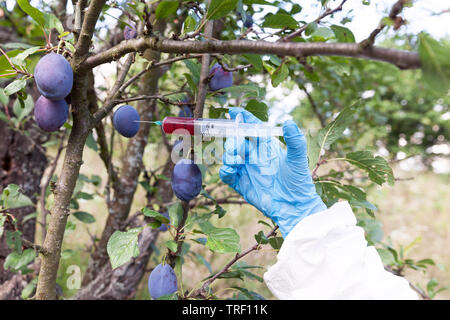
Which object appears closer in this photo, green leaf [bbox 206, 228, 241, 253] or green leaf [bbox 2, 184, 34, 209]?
green leaf [bbox 206, 228, 241, 253]

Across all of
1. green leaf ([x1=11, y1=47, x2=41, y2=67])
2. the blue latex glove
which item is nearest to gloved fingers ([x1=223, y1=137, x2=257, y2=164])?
the blue latex glove

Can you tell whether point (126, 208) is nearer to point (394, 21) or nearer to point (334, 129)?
point (334, 129)

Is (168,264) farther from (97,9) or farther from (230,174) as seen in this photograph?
(97,9)

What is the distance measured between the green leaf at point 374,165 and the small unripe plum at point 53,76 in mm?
695

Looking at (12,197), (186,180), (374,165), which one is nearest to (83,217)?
(12,197)

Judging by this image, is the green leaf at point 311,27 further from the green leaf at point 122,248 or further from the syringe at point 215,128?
the green leaf at point 122,248

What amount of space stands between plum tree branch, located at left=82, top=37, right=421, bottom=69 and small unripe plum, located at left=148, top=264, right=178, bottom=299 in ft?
1.79

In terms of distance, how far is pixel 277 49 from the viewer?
478 mm

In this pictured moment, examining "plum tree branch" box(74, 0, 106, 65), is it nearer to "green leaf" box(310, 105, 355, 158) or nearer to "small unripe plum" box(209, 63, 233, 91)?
"small unripe plum" box(209, 63, 233, 91)

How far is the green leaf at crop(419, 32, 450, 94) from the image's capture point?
0.37 metres

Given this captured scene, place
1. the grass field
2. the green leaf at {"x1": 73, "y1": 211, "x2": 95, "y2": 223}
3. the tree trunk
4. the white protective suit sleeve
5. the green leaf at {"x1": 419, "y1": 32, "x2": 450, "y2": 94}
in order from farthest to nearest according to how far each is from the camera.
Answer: the grass field → the tree trunk → the green leaf at {"x1": 73, "y1": 211, "x2": 95, "y2": 223} → the white protective suit sleeve → the green leaf at {"x1": 419, "y1": 32, "x2": 450, "y2": 94}

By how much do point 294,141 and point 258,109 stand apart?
167 millimetres

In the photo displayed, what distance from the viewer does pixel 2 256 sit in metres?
1.35
